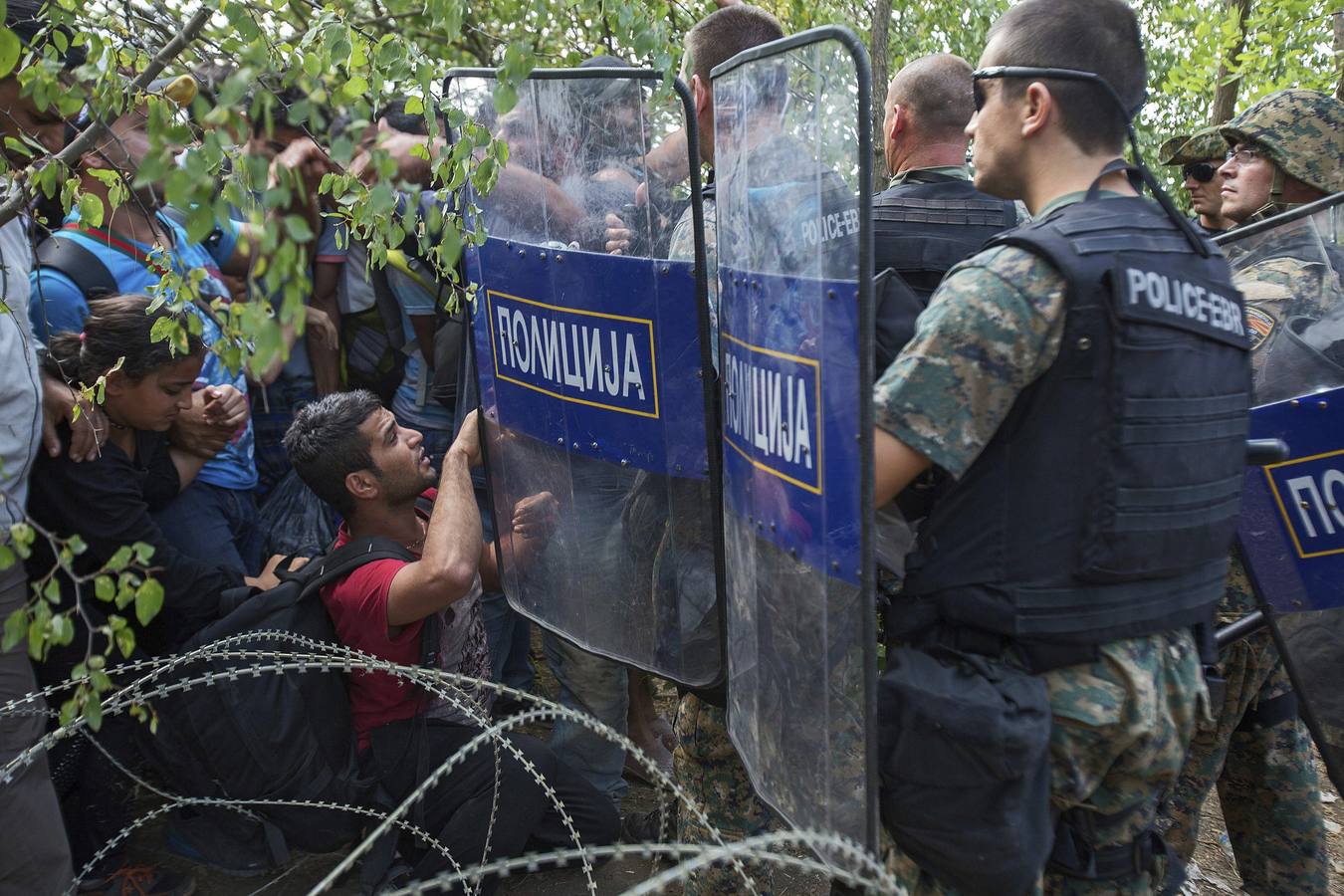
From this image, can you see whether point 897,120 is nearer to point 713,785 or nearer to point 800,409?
point 800,409

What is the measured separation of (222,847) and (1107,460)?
2412mm

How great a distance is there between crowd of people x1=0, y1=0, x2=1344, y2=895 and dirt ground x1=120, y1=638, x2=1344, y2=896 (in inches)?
4.4

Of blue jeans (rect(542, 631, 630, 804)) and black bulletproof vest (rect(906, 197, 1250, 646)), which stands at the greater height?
black bulletproof vest (rect(906, 197, 1250, 646))

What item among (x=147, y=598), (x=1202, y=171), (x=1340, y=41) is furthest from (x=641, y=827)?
(x=1340, y=41)

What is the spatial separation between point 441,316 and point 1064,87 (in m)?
2.31

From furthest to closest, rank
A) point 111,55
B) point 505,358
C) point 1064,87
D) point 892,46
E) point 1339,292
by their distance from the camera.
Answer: point 892,46, point 505,358, point 1339,292, point 1064,87, point 111,55

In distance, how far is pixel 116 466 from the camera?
2.62 metres

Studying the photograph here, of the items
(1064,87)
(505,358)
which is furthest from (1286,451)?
(505,358)

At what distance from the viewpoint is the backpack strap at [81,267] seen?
110 inches

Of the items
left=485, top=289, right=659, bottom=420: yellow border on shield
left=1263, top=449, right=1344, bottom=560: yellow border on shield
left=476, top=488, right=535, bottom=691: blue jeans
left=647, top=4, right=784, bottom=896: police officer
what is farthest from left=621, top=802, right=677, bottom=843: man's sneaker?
left=1263, top=449, right=1344, bottom=560: yellow border on shield

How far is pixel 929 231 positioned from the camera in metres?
2.28

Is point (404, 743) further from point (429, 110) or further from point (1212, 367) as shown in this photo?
point (1212, 367)

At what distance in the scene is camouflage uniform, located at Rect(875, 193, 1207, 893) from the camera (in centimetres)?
150

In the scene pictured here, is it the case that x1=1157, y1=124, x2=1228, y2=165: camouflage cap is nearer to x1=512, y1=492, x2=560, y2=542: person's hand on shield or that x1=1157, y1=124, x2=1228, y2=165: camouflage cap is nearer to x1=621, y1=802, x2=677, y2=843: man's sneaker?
x1=512, y1=492, x2=560, y2=542: person's hand on shield
